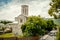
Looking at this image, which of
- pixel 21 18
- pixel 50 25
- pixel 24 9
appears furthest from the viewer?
pixel 24 9

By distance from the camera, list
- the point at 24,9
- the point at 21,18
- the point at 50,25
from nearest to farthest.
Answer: the point at 50,25 < the point at 21,18 < the point at 24,9

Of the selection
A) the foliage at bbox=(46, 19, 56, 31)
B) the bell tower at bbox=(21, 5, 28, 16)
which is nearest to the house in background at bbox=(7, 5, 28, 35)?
the bell tower at bbox=(21, 5, 28, 16)

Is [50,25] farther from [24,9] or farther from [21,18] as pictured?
[24,9]

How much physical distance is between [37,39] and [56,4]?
7955 millimetres

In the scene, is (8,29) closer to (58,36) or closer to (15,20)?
(15,20)

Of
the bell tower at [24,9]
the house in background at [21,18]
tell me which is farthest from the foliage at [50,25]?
the bell tower at [24,9]

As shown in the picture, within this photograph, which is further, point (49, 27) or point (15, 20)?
point (15, 20)

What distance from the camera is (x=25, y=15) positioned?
58094mm

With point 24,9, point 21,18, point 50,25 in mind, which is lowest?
point 50,25

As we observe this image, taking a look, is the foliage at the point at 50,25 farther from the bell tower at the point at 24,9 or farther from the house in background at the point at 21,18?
the bell tower at the point at 24,9

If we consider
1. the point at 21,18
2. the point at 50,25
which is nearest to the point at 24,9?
the point at 21,18

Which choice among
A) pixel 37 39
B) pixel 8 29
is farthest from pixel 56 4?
pixel 8 29

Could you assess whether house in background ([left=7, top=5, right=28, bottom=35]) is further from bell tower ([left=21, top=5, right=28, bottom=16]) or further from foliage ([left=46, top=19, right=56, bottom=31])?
foliage ([left=46, top=19, right=56, bottom=31])

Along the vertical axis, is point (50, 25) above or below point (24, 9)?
below
